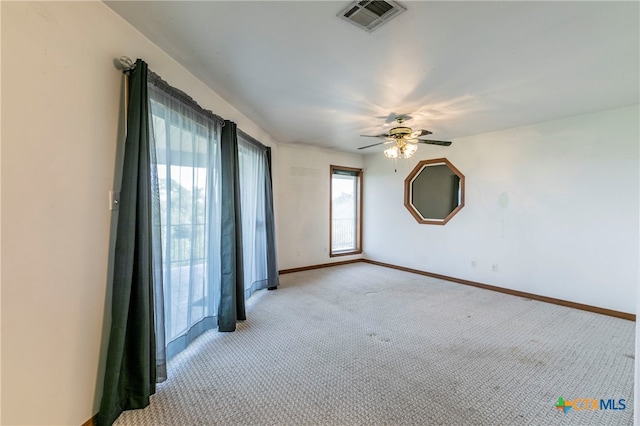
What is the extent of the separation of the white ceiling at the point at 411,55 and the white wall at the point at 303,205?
1.90 meters

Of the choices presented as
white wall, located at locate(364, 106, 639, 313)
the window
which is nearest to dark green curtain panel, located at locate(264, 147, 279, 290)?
the window

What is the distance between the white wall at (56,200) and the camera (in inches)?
46.9

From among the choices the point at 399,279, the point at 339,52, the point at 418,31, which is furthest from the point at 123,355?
the point at 399,279

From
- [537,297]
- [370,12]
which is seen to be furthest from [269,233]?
[537,297]

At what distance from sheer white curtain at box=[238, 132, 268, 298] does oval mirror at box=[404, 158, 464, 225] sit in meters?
2.83

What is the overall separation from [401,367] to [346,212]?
4261 millimetres

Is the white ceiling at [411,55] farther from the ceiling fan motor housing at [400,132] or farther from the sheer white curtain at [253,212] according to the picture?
the sheer white curtain at [253,212]

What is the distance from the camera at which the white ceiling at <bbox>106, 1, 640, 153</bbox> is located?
65.6 inches

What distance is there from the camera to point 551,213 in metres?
3.74

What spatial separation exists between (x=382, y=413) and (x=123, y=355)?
Answer: 1.60 m

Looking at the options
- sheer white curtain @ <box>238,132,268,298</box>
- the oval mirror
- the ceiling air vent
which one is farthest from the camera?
the oval mirror

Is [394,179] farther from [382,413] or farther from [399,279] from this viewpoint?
[382,413]

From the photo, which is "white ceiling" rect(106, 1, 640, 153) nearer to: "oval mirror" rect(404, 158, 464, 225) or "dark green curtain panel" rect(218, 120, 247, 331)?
"dark green curtain panel" rect(218, 120, 247, 331)

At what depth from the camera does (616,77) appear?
2.47 metres
